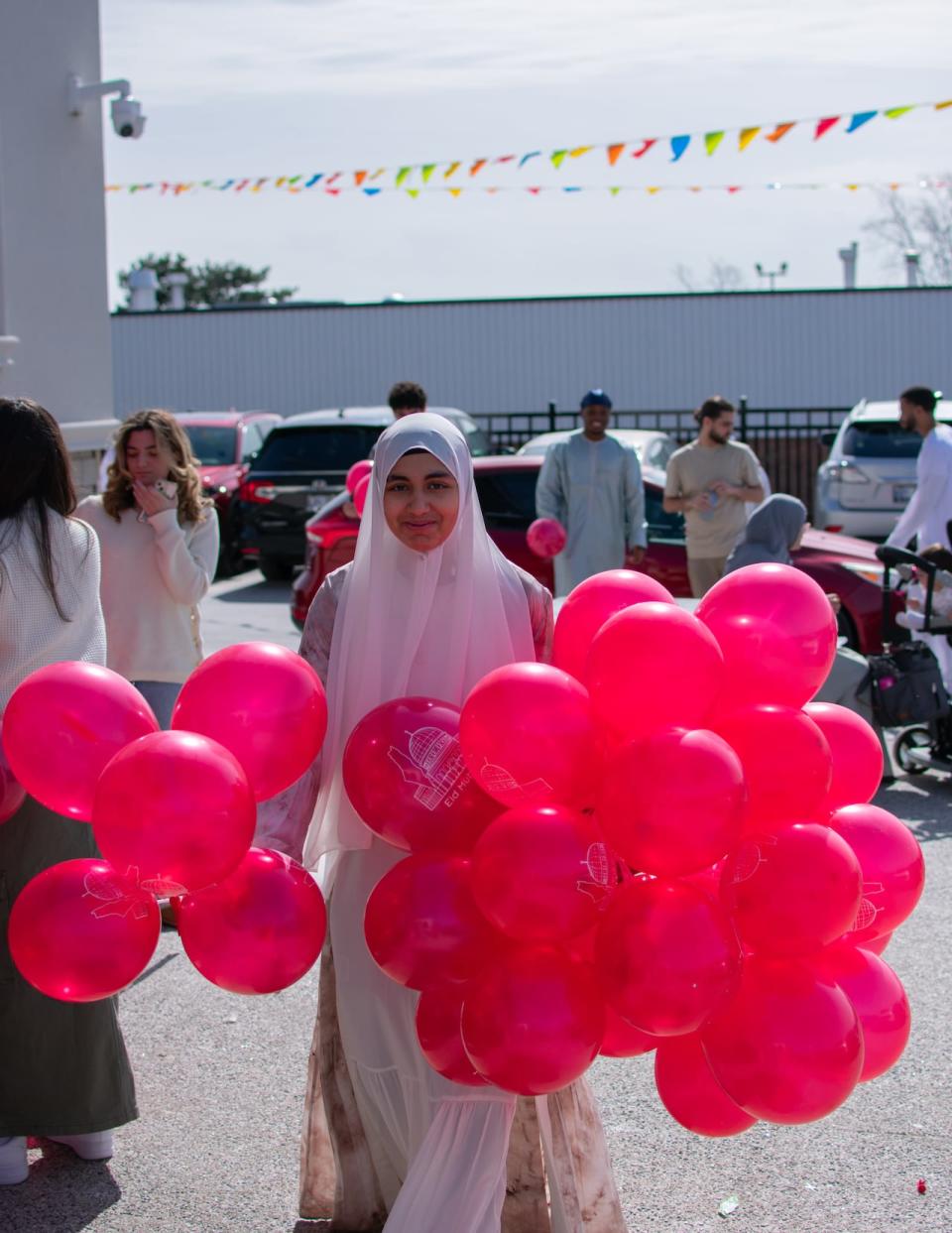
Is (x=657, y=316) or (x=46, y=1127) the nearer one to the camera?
(x=46, y=1127)

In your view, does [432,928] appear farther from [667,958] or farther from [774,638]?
[774,638]

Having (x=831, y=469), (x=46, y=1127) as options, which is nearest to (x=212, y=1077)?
(x=46, y=1127)

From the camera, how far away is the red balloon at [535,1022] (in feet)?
8.84

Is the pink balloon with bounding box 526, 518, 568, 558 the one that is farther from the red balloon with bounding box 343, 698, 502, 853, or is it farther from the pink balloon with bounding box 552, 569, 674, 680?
the red balloon with bounding box 343, 698, 502, 853

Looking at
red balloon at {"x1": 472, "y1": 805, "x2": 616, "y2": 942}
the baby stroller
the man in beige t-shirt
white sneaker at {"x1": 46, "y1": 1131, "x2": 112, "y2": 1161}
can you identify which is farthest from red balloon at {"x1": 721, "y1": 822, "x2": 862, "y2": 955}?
the man in beige t-shirt

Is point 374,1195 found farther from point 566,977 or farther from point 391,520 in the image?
point 391,520

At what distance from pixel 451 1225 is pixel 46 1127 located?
4.25 ft


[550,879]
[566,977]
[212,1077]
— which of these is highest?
[550,879]

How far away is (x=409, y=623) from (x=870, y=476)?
45.0 feet

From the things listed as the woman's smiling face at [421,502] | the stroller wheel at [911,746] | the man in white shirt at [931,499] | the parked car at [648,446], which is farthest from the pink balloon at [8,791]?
the parked car at [648,446]

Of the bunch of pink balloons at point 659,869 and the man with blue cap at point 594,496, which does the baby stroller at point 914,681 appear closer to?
the man with blue cap at point 594,496

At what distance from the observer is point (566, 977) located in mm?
2748

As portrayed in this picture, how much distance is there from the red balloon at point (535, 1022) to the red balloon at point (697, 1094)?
0.23 metres

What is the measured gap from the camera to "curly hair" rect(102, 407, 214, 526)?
18.6ft
